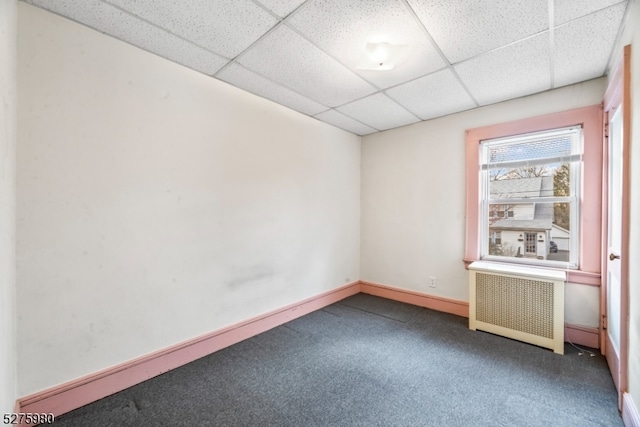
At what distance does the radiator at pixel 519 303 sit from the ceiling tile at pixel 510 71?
5.98ft

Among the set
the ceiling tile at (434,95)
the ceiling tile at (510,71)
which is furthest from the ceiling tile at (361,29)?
the ceiling tile at (510,71)

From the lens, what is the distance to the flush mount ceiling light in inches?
77.4

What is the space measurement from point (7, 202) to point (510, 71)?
3.64 meters

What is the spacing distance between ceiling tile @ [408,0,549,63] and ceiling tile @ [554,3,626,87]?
0.22 m

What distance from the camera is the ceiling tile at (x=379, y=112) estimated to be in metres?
3.00

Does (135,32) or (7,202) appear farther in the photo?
(135,32)

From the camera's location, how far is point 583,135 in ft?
8.32

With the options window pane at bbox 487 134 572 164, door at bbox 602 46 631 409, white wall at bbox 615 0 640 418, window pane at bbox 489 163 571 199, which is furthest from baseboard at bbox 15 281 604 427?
window pane at bbox 487 134 572 164

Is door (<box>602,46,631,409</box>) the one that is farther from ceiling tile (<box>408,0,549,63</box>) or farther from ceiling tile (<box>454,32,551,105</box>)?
ceiling tile (<box>408,0,549,63</box>)

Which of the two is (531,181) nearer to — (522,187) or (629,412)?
(522,187)

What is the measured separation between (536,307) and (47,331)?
388 centimetres

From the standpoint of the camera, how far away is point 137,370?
2.00 meters

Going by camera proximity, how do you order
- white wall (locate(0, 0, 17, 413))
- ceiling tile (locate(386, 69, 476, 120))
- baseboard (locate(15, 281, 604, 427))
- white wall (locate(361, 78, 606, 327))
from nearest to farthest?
white wall (locate(0, 0, 17, 413)) → baseboard (locate(15, 281, 604, 427)) → ceiling tile (locate(386, 69, 476, 120)) → white wall (locate(361, 78, 606, 327))

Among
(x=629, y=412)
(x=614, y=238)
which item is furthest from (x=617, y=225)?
(x=629, y=412)
